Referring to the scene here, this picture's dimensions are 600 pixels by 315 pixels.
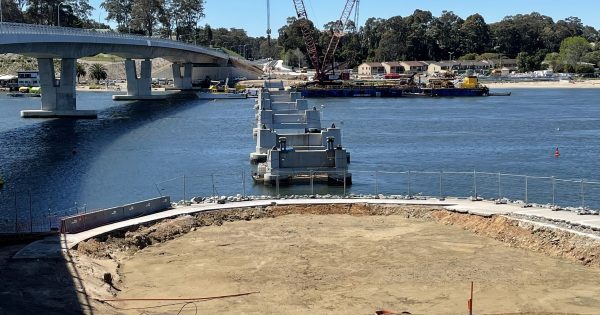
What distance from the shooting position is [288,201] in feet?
135

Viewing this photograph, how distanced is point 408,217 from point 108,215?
14134 mm

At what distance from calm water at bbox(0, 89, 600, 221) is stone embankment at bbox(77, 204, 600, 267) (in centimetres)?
1113

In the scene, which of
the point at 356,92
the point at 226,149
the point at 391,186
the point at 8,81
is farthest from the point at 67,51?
the point at 8,81

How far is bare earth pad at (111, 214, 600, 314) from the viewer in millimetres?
25188

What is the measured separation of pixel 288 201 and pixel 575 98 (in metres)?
144

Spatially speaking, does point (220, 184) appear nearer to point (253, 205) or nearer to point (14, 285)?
point (253, 205)

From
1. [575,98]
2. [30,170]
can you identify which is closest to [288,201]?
[30,170]

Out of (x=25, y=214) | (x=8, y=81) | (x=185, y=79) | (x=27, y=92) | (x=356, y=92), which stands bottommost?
(x=25, y=214)

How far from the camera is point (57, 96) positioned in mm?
110562

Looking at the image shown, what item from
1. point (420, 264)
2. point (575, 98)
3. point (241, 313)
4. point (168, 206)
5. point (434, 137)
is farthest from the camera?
point (575, 98)

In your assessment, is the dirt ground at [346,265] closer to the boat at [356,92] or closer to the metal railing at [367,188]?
the metal railing at [367,188]

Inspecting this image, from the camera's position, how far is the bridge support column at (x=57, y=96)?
10700 cm

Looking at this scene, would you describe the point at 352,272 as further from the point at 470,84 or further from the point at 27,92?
the point at 27,92

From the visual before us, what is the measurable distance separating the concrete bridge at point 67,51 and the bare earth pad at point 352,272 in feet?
127
